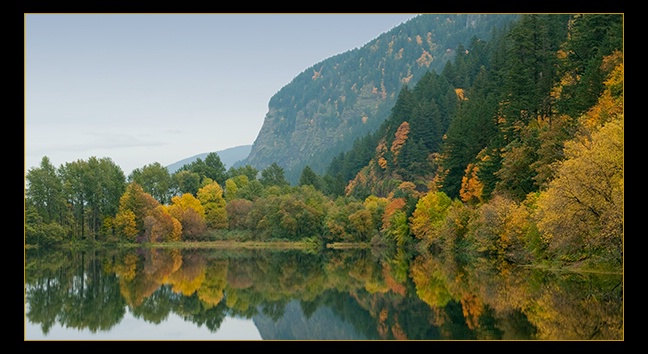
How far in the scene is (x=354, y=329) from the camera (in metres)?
22.4

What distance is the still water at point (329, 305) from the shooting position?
21016 mm

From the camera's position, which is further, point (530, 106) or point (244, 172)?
point (244, 172)

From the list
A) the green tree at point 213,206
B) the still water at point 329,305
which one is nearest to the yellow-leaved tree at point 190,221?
the green tree at point 213,206

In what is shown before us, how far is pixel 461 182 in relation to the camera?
74.6 meters

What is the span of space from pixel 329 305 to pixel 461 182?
4835 cm

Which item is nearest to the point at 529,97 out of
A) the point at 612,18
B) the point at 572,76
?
the point at 572,76

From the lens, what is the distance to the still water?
21016 millimetres

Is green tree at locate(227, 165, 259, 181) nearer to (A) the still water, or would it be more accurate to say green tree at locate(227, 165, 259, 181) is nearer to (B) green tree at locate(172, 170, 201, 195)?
(B) green tree at locate(172, 170, 201, 195)

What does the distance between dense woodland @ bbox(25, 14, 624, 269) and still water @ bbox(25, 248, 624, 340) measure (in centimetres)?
370

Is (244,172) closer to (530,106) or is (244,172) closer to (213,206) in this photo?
(213,206)

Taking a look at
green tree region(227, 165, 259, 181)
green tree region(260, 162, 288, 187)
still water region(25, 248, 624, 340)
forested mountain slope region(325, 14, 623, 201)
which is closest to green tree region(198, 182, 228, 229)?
green tree region(260, 162, 288, 187)

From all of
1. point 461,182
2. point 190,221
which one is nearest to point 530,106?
point 461,182

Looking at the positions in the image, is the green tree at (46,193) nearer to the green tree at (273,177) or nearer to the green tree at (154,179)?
the green tree at (154,179)

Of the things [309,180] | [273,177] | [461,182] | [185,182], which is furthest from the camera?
[273,177]
